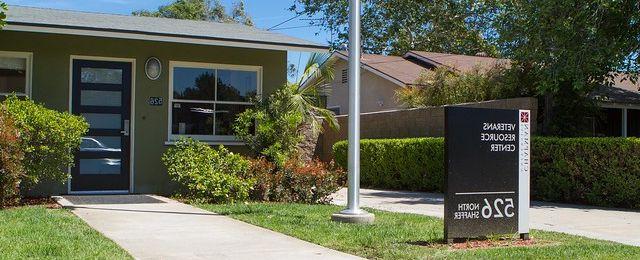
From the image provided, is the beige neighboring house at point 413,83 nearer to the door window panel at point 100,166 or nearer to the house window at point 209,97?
the house window at point 209,97

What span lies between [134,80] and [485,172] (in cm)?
759

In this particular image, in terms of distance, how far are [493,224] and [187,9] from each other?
4200 cm

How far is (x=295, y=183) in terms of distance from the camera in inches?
517

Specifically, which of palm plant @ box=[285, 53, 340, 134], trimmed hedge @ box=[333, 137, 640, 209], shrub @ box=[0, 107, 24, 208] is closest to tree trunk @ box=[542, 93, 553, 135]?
trimmed hedge @ box=[333, 137, 640, 209]

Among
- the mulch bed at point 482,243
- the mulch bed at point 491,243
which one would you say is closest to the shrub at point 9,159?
the mulch bed at point 482,243

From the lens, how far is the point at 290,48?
13617 mm

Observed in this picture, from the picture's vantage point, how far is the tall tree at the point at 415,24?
3572 centimetres

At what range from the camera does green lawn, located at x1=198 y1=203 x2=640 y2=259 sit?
7.67 m

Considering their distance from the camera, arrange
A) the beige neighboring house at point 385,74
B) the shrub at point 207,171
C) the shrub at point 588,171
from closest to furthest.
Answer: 1. the shrub at point 207,171
2. the shrub at point 588,171
3. the beige neighboring house at point 385,74

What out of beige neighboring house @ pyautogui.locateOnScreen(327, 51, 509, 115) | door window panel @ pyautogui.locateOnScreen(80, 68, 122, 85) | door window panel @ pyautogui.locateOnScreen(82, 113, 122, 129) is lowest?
door window panel @ pyautogui.locateOnScreen(82, 113, 122, 129)

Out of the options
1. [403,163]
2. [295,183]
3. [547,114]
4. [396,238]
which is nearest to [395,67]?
[403,163]

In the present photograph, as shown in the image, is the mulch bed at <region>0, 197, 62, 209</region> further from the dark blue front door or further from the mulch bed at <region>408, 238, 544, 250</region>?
the mulch bed at <region>408, 238, 544, 250</region>

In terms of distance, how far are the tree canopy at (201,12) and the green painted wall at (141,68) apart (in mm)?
34230

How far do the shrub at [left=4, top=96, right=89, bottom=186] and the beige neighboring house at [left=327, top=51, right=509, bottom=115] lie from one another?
15.4 metres
